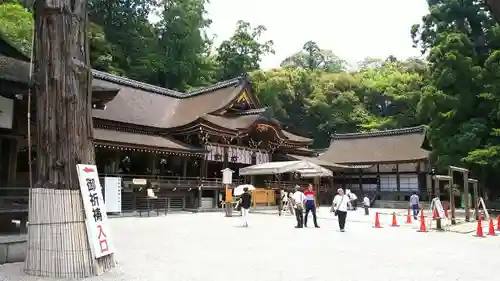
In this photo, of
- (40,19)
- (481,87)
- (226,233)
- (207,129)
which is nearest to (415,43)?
(481,87)

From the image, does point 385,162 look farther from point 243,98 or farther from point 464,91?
point 243,98

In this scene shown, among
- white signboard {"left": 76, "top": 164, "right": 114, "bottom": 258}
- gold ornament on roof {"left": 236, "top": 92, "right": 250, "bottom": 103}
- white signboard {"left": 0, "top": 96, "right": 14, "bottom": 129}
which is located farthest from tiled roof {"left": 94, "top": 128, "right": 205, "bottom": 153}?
white signboard {"left": 76, "top": 164, "right": 114, "bottom": 258}

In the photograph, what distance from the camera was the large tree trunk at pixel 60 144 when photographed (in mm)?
6621

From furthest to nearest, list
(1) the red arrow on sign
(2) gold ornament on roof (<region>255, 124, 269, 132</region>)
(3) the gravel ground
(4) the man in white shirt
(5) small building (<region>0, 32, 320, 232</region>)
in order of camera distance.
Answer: (2) gold ornament on roof (<region>255, 124, 269, 132</region>) < (5) small building (<region>0, 32, 320, 232</region>) < (4) the man in white shirt < (1) the red arrow on sign < (3) the gravel ground

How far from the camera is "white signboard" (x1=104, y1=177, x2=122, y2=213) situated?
17231 millimetres

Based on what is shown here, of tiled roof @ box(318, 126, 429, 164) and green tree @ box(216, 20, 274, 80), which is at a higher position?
green tree @ box(216, 20, 274, 80)

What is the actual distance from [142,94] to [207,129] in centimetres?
684

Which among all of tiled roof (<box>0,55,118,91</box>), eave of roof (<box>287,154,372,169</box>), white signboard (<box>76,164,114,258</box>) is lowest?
white signboard (<box>76,164,114,258</box>)

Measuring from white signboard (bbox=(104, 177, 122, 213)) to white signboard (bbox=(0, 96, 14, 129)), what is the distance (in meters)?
7.32

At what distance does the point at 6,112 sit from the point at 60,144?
13.3 ft

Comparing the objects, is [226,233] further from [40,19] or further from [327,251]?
[40,19]

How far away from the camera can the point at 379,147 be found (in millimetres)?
36969

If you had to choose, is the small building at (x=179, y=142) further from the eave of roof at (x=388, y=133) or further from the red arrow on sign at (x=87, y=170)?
the red arrow on sign at (x=87, y=170)

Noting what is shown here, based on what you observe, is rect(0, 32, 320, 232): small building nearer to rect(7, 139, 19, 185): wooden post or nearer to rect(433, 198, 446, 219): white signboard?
rect(7, 139, 19, 185): wooden post
